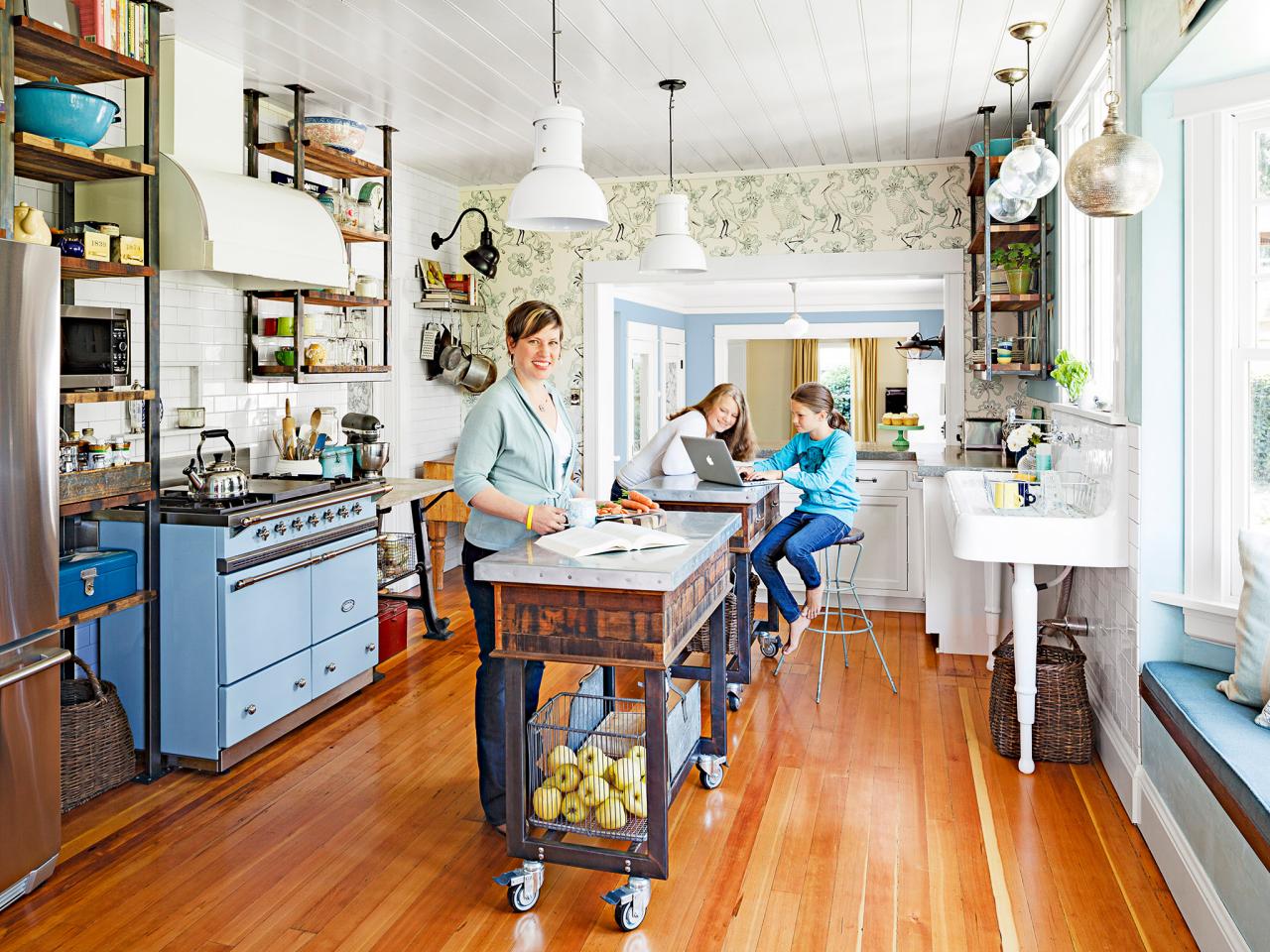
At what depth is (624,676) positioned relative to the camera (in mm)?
4465

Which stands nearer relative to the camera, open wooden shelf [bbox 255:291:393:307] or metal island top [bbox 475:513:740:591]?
metal island top [bbox 475:513:740:591]

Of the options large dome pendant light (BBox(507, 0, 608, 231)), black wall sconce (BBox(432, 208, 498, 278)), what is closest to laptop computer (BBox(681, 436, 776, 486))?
large dome pendant light (BBox(507, 0, 608, 231))

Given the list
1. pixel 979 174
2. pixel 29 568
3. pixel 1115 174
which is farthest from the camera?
pixel 979 174

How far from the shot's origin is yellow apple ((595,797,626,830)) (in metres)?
2.62

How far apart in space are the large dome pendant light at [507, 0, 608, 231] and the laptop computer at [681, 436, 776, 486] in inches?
49.3

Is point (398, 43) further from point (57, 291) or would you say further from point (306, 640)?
point (306, 640)

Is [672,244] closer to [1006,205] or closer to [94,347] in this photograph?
[1006,205]

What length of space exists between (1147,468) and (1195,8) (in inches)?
50.4

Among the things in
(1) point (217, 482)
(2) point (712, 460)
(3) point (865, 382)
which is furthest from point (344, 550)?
(3) point (865, 382)

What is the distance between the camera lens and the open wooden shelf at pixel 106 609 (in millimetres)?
3015

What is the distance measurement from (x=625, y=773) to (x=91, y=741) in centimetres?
183

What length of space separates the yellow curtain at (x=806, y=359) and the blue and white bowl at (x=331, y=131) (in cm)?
880

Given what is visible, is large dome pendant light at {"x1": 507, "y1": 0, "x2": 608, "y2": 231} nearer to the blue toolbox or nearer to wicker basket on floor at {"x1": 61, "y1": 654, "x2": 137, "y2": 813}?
the blue toolbox

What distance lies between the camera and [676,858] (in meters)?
2.88
